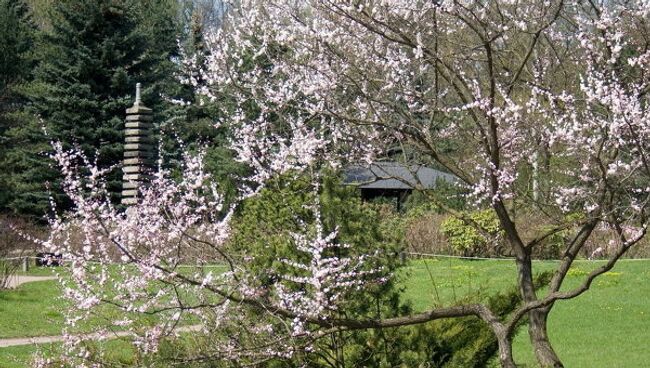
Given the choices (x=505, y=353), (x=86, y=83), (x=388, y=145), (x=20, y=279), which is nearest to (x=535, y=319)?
(x=505, y=353)

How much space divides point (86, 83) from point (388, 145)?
2275cm

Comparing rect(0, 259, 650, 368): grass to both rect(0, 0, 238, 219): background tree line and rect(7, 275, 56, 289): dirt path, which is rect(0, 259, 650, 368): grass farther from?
rect(0, 0, 238, 219): background tree line

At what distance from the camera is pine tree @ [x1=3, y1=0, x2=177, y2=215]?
2705cm

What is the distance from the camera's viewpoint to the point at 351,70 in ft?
20.6

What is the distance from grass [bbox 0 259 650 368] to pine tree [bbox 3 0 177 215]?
10.3m

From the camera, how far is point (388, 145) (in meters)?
6.35

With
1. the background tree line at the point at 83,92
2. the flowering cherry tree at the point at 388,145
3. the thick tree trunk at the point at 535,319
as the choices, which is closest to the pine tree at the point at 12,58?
the background tree line at the point at 83,92

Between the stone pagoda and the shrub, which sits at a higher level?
the stone pagoda

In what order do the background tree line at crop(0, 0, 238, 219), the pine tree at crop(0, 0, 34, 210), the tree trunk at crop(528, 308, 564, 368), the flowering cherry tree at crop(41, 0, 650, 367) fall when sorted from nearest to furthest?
the flowering cherry tree at crop(41, 0, 650, 367), the tree trunk at crop(528, 308, 564, 368), the background tree line at crop(0, 0, 238, 219), the pine tree at crop(0, 0, 34, 210)

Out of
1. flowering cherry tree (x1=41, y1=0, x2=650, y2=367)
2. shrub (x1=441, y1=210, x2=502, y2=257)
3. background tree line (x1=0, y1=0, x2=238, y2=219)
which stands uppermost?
background tree line (x1=0, y1=0, x2=238, y2=219)

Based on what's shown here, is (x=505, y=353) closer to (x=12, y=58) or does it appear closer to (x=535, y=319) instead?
(x=535, y=319)

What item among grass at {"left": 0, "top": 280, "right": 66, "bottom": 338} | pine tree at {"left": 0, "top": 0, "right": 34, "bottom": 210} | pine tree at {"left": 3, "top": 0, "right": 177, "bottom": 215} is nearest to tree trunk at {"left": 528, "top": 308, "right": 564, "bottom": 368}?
grass at {"left": 0, "top": 280, "right": 66, "bottom": 338}

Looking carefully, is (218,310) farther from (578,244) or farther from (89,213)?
(578,244)

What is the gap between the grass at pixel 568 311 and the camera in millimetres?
9664
